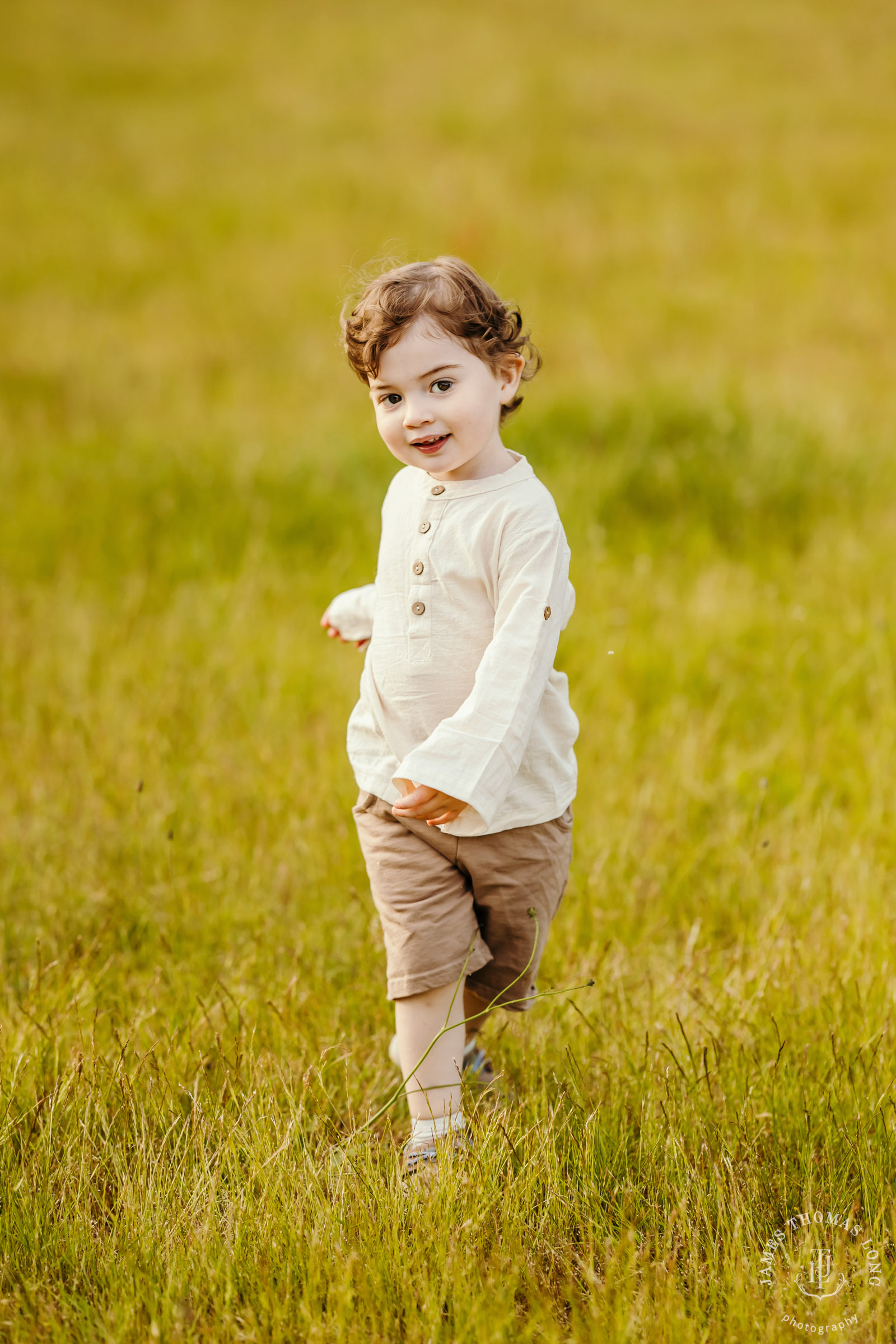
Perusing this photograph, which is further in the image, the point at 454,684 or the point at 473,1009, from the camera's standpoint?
the point at 473,1009

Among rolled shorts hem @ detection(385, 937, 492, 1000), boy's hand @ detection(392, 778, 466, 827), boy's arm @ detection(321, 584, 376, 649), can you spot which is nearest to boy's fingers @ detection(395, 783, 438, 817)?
boy's hand @ detection(392, 778, 466, 827)

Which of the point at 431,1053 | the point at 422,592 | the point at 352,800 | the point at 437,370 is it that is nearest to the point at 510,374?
the point at 437,370

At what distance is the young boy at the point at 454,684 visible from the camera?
1.85 metres

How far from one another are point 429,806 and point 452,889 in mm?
283

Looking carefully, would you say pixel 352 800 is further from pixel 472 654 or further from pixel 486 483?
pixel 486 483

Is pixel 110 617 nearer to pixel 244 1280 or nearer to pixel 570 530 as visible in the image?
pixel 570 530

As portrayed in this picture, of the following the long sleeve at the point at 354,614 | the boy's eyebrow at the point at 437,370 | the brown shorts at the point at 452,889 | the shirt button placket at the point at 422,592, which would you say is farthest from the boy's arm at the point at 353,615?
the boy's eyebrow at the point at 437,370

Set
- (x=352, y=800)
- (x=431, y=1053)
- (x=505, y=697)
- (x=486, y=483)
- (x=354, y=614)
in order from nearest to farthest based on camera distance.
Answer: (x=505, y=697) < (x=486, y=483) < (x=431, y=1053) < (x=354, y=614) < (x=352, y=800)

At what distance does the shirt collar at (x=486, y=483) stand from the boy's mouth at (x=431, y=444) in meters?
0.09

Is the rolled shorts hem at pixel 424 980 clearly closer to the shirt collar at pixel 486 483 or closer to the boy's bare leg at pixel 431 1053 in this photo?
the boy's bare leg at pixel 431 1053

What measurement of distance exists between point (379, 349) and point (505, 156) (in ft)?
39.1

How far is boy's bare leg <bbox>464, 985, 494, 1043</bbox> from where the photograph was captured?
7.46 feet

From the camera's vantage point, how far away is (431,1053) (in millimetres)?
2076

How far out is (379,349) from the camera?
1.90 metres
